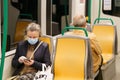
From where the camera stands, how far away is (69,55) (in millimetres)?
3125

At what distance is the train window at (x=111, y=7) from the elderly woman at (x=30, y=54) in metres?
A: 3.58

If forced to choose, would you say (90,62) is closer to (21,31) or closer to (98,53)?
(98,53)

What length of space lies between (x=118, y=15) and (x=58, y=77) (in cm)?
364

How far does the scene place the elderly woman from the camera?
307 cm

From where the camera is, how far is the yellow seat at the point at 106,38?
452cm

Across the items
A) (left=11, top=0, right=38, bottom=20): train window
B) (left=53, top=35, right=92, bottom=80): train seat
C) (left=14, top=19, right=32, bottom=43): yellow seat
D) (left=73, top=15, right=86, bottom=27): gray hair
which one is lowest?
(left=53, top=35, right=92, bottom=80): train seat

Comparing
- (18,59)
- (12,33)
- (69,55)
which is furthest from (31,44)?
(12,33)

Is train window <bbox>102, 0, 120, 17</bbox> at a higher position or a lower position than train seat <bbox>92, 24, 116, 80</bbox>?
higher

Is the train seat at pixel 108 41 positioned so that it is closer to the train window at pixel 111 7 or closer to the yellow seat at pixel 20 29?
the yellow seat at pixel 20 29

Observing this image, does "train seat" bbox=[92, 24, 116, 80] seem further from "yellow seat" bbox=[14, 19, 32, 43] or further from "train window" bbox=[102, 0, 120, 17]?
"train window" bbox=[102, 0, 120, 17]

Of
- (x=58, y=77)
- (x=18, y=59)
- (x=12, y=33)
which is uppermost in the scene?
(x=12, y=33)

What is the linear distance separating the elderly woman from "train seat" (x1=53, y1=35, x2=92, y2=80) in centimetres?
13

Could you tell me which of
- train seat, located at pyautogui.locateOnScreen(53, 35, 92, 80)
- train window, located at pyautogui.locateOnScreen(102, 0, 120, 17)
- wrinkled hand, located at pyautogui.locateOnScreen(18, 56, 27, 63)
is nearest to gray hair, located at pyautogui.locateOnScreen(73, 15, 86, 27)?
train seat, located at pyautogui.locateOnScreen(53, 35, 92, 80)

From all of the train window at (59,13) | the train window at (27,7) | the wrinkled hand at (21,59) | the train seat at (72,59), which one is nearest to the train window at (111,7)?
the train window at (59,13)
